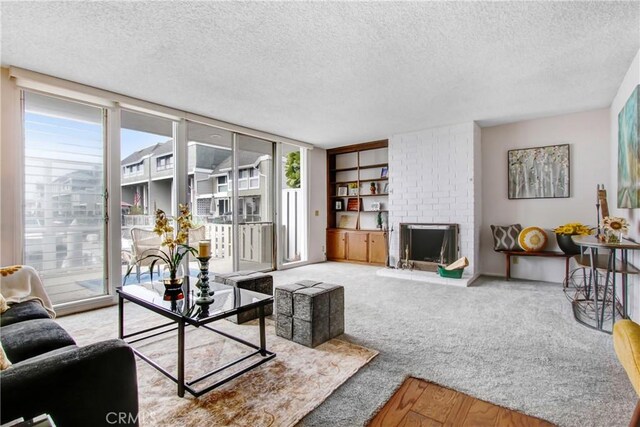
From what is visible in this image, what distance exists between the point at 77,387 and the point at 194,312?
912mm

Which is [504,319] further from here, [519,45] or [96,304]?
[96,304]

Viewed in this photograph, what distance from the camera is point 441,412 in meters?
1.63

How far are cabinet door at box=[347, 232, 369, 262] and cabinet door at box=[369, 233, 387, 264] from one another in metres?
0.09

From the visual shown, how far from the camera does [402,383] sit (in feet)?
6.19

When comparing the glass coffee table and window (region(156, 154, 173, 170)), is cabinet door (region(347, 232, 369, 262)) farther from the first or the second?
the glass coffee table

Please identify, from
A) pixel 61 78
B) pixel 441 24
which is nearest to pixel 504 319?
pixel 441 24

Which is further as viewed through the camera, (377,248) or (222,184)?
(377,248)

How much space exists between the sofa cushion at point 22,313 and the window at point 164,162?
242 cm

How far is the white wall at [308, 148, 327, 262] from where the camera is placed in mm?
6309

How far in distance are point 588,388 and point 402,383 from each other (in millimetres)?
1065

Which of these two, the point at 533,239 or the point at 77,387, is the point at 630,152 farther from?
the point at 77,387

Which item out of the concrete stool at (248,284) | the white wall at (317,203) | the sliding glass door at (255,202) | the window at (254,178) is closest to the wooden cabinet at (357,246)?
the white wall at (317,203)

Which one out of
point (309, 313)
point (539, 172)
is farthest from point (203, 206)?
point (539, 172)

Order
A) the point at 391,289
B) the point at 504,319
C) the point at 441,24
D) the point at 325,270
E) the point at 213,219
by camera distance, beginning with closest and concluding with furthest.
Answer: the point at 441,24, the point at 504,319, the point at 391,289, the point at 213,219, the point at 325,270
